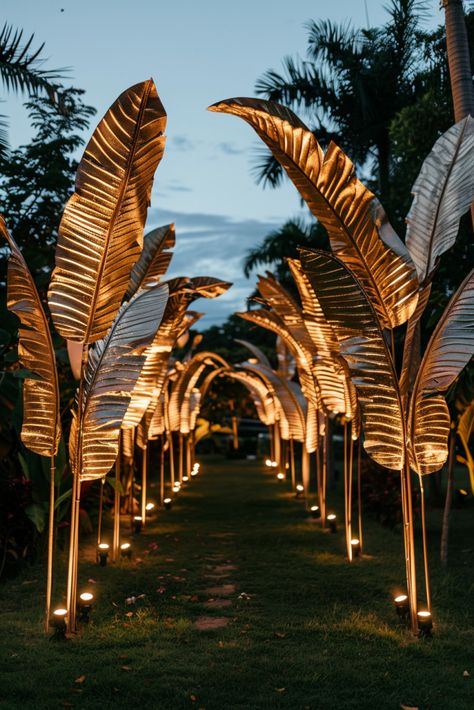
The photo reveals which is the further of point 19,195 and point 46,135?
point 46,135

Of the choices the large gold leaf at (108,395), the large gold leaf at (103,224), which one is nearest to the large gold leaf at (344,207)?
the large gold leaf at (103,224)

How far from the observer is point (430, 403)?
4191mm

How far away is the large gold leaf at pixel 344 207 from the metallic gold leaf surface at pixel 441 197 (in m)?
0.26

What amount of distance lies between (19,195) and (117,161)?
6.39 metres

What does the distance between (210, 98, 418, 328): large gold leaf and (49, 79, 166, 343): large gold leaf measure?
0.59 metres

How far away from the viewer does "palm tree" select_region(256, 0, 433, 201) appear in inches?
524

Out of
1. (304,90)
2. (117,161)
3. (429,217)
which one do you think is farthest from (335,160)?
(304,90)

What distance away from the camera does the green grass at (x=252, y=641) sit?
341cm

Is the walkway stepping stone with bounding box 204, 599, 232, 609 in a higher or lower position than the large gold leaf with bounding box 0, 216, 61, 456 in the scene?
lower

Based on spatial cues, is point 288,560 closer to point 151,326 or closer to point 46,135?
point 151,326

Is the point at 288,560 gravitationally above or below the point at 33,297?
below

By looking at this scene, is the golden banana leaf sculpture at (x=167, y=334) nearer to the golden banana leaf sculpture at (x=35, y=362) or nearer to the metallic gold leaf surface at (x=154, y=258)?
the metallic gold leaf surface at (x=154, y=258)

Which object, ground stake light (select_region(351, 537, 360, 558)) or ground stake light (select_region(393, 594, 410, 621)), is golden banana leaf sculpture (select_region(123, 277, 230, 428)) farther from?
ground stake light (select_region(393, 594, 410, 621))

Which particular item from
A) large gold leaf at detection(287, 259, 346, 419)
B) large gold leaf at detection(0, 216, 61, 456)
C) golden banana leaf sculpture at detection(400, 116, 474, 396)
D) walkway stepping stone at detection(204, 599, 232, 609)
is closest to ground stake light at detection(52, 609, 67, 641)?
large gold leaf at detection(0, 216, 61, 456)
